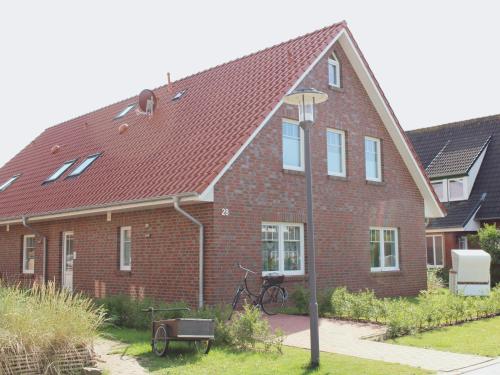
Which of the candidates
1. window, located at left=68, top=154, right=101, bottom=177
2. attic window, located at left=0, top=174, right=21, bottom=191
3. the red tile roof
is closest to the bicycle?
the red tile roof

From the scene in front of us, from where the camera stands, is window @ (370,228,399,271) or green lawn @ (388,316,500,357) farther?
window @ (370,228,399,271)

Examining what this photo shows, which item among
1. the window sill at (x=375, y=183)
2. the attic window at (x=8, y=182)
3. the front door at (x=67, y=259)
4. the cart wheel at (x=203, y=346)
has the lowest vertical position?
the cart wheel at (x=203, y=346)

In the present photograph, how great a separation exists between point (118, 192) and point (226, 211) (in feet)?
11.4

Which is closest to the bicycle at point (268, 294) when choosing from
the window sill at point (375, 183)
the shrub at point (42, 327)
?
the window sill at point (375, 183)

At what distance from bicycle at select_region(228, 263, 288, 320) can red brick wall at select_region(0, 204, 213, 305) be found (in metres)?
1.15

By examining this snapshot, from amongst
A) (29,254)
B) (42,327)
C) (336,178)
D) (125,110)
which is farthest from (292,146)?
(29,254)

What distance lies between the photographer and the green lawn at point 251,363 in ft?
28.7

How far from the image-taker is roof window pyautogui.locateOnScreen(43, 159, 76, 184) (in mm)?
21109

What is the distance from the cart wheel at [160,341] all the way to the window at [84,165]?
35.4 ft

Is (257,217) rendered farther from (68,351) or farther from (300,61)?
(68,351)

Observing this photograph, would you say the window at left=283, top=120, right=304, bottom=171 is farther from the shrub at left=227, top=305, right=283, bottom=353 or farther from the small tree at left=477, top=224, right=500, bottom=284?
the small tree at left=477, top=224, right=500, bottom=284

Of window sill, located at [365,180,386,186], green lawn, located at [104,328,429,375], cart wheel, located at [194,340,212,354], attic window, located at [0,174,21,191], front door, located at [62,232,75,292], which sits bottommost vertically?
green lawn, located at [104,328,429,375]

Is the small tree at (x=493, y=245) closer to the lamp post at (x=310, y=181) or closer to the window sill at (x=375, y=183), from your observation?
the window sill at (x=375, y=183)

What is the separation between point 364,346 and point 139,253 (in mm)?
7316
